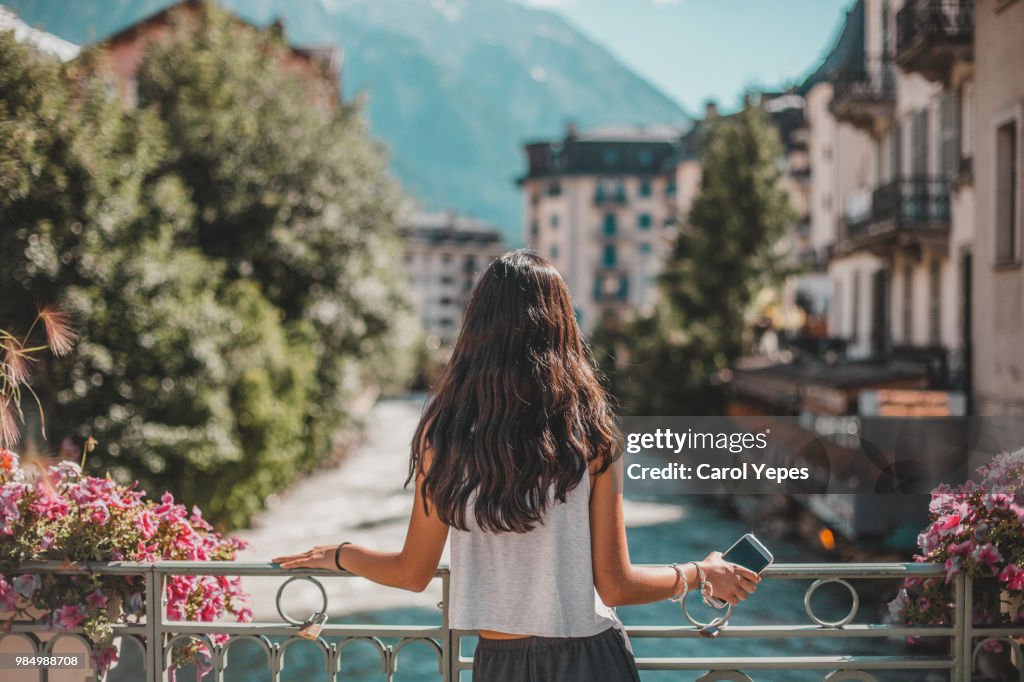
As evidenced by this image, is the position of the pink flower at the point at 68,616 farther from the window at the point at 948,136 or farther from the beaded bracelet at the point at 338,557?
the window at the point at 948,136

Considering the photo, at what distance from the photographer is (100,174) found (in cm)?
1450

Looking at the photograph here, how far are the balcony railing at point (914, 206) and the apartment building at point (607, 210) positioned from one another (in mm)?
64990

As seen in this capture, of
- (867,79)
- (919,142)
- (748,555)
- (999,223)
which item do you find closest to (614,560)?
(748,555)

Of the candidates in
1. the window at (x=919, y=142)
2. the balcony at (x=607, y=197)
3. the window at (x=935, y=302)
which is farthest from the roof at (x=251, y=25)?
the balcony at (x=607, y=197)

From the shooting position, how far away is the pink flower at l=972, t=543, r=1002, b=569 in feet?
12.4

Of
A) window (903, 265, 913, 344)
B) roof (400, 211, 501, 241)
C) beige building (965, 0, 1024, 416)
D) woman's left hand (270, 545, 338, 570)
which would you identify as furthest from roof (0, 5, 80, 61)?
roof (400, 211, 501, 241)

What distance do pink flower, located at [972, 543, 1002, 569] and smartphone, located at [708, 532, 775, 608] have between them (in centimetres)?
108

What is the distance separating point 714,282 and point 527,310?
99.8ft

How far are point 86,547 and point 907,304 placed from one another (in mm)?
21417

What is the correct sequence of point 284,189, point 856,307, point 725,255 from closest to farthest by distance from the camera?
point 284,189 < point 856,307 < point 725,255

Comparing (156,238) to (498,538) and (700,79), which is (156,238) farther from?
(498,538)

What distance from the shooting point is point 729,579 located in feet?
10.3

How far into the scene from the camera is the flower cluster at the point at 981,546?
3.81m

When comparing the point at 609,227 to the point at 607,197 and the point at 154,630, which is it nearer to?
the point at 607,197
